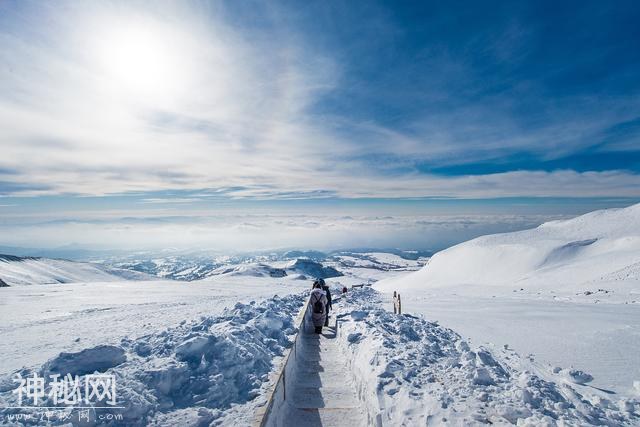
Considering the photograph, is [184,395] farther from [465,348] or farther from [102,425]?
[465,348]

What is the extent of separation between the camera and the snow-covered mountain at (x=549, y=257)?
36.1m

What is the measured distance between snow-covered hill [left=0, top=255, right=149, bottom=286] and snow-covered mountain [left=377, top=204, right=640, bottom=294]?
83.2 metres

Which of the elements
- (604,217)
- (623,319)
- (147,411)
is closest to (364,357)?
(147,411)

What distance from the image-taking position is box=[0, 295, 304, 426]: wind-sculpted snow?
536 centimetres

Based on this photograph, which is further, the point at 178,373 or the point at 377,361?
the point at 377,361

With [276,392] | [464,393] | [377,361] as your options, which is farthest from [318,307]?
[464,393]

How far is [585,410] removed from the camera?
544cm

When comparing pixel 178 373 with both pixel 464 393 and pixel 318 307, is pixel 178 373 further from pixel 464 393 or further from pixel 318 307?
pixel 318 307

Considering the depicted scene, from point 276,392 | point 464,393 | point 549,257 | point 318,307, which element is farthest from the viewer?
point 549,257

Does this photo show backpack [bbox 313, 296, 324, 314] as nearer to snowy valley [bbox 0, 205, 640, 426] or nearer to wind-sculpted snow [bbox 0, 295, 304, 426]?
snowy valley [bbox 0, 205, 640, 426]

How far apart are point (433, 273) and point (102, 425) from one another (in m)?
72.7

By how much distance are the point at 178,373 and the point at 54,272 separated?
130m

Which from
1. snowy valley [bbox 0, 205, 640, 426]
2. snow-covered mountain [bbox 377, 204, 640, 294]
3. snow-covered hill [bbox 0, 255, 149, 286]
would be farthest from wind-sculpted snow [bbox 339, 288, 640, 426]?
snow-covered hill [bbox 0, 255, 149, 286]

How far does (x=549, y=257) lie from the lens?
53219 mm
